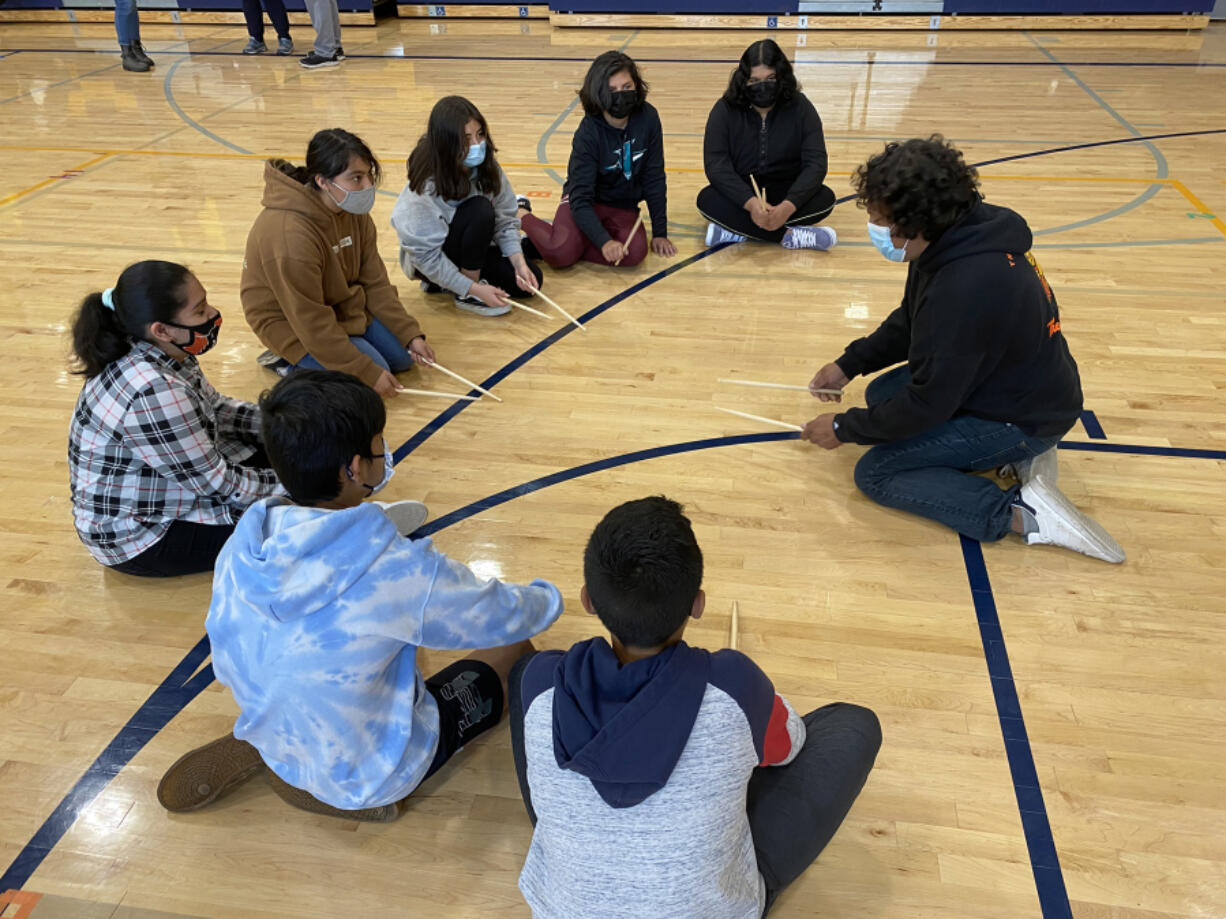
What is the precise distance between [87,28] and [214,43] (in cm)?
205

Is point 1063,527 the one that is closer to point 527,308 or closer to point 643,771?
point 643,771

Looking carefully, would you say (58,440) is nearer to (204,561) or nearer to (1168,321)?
(204,561)

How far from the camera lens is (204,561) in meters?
2.40

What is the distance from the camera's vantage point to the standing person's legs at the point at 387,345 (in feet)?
10.8

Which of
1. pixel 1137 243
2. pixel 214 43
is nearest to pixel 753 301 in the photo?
pixel 1137 243

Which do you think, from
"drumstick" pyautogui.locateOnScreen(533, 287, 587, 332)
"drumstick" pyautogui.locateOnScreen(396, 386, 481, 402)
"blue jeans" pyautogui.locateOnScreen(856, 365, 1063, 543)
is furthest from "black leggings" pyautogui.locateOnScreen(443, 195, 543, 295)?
"blue jeans" pyautogui.locateOnScreen(856, 365, 1063, 543)

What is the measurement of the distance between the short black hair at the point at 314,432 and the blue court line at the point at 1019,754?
149 cm

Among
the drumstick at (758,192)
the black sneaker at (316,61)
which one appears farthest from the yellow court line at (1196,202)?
the black sneaker at (316,61)

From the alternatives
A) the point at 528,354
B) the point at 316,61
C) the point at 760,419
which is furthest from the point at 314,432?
the point at 316,61

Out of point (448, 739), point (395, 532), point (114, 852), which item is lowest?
point (114, 852)

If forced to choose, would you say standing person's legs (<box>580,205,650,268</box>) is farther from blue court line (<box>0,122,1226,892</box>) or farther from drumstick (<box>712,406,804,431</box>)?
drumstick (<box>712,406,804,431</box>)

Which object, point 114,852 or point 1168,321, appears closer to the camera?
point 114,852

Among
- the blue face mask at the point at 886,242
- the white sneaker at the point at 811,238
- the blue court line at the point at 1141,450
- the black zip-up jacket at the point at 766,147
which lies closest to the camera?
the blue face mask at the point at 886,242

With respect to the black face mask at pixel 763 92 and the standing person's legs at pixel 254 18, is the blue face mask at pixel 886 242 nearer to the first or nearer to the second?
the black face mask at pixel 763 92
